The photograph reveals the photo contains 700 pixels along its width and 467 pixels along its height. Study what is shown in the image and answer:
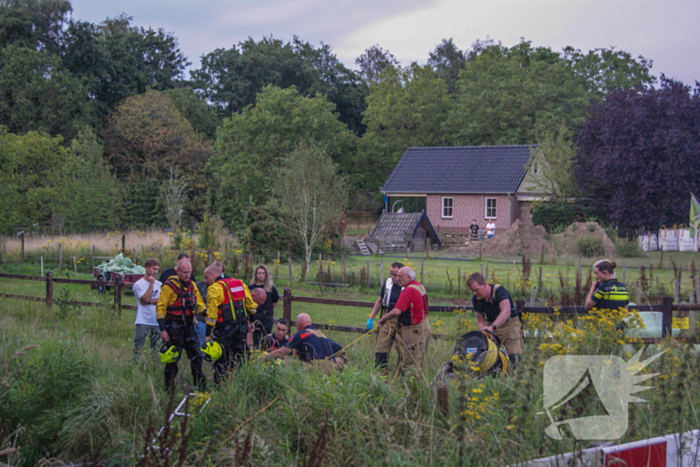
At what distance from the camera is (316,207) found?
24.8 meters

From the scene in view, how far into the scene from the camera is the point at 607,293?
7969 mm

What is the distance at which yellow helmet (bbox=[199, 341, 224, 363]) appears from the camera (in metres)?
6.66

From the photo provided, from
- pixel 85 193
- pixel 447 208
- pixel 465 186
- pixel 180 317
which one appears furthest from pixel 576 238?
pixel 180 317

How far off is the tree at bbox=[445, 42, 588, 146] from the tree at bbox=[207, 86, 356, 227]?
43.9ft

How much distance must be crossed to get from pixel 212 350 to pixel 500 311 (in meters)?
3.38

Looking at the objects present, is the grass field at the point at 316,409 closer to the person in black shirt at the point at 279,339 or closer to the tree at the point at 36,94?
the person in black shirt at the point at 279,339

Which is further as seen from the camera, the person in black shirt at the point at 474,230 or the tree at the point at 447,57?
the tree at the point at 447,57

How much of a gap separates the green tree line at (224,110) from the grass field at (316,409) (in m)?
24.5

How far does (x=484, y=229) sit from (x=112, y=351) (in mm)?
32834

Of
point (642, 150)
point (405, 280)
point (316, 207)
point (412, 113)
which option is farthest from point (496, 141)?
point (405, 280)

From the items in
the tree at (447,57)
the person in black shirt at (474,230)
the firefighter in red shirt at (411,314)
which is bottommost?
the firefighter in red shirt at (411,314)

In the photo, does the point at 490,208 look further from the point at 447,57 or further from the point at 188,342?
the point at 447,57

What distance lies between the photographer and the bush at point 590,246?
27.0m

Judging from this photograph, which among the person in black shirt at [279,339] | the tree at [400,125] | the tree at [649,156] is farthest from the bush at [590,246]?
the tree at [400,125]
